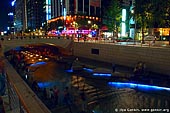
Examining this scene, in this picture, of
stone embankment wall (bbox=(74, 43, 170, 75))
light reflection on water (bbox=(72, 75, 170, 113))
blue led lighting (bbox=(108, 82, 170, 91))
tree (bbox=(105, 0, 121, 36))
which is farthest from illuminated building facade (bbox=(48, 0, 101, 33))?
light reflection on water (bbox=(72, 75, 170, 113))

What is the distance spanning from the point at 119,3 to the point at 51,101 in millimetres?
57864

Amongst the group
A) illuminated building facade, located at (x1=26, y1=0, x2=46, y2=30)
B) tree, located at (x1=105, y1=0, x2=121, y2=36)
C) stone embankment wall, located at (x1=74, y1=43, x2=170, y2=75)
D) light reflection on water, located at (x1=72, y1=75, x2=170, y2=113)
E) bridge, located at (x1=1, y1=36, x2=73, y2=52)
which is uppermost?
illuminated building facade, located at (x1=26, y1=0, x2=46, y2=30)

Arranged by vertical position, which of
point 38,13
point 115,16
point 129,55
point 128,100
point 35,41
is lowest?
point 128,100

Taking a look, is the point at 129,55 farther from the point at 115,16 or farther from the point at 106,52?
the point at 115,16

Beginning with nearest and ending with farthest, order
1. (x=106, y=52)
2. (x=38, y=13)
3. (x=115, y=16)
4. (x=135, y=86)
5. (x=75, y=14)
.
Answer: (x=135, y=86), (x=106, y=52), (x=115, y=16), (x=75, y=14), (x=38, y=13)

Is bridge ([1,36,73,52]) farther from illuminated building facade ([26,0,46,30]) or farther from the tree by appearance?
illuminated building facade ([26,0,46,30])

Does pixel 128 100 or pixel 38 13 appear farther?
pixel 38 13

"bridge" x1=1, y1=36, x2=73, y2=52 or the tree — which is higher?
the tree

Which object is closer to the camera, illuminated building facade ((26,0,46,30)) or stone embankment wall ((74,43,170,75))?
stone embankment wall ((74,43,170,75))

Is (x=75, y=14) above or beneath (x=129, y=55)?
above

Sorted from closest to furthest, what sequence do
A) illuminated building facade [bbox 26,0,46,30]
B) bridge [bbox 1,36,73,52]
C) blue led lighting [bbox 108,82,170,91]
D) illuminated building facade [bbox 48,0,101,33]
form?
blue led lighting [bbox 108,82,170,91], bridge [bbox 1,36,73,52], illuminated building facade [bbox 48,0,101,33], illuminated building facade [bbox 26,0,46,30]

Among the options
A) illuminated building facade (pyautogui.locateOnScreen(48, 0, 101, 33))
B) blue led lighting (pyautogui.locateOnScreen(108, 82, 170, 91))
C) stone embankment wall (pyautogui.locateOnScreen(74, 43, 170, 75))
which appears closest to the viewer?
blue led lighting (pyautogui.locateOnScreen(108, 82, 170, 91))

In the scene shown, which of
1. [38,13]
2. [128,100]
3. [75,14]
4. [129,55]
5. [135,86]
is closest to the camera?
[128,100]

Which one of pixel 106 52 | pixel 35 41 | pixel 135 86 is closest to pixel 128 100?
pixel 135 86
